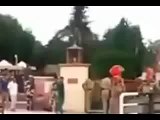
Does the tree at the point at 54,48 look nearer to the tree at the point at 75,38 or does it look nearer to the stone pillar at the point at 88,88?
the tree at the point at 75,38

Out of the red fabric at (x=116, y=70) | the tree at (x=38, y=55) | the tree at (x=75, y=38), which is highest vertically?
the tree at (x=75, y=38)

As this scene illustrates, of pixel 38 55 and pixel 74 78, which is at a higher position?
pixel 38 55


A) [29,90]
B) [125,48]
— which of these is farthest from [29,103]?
[125,48]

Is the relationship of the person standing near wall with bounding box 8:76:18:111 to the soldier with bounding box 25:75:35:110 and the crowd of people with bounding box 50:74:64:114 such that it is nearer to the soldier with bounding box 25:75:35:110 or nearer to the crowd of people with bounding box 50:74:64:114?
the soldier with bounding box 25:75:35:110

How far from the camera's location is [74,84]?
221 cm

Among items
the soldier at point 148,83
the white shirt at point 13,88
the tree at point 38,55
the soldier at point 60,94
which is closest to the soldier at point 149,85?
the soldier at point 148,83

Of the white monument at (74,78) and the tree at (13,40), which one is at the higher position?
the tree at (13,40)

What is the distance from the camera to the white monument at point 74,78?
2.20 metres

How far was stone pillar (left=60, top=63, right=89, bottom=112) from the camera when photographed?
220 centimetres

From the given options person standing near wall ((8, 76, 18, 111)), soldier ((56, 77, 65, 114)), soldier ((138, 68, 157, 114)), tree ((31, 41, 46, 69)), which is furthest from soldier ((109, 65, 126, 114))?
person standing near wall ((8, 76, 18, 111))

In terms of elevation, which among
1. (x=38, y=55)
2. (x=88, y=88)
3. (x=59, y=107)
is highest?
(x=38, y=55)

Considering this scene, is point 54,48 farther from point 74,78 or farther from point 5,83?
point 5,83
